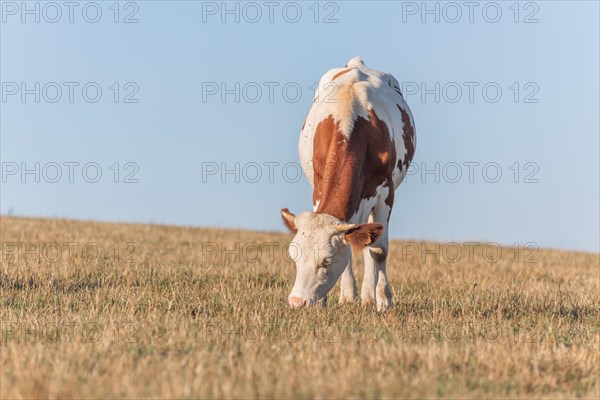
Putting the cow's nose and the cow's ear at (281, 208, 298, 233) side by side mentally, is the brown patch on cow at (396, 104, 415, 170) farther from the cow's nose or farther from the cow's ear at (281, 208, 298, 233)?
the cow's nose

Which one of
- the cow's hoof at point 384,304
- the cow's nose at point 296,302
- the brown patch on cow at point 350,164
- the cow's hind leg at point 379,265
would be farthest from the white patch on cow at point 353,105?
the cow's nose at point 296,302

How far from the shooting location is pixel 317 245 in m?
8.42

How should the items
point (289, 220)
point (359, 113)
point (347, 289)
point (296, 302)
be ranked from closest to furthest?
point (296, 302) < point (289, 220) < point (359, 113) < point (347, 289)

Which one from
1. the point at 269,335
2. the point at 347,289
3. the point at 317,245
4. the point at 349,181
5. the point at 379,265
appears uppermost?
the point at 349,181

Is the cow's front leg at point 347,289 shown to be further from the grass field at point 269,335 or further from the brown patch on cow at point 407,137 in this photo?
the brown patch on cow at point 407,137

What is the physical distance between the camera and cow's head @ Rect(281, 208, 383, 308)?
332 inches

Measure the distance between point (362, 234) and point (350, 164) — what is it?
1.13 m

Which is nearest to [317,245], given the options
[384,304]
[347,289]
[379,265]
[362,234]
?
[362,234]

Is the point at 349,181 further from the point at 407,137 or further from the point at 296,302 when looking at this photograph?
the point at 407,137

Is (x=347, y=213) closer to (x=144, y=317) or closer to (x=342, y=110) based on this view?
(x=342, y=110)

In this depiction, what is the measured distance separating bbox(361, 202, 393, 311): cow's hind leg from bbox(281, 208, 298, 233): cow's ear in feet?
5.57

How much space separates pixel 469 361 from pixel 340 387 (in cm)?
145

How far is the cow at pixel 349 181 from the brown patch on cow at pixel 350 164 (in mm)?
11

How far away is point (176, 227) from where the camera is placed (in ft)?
88.1
